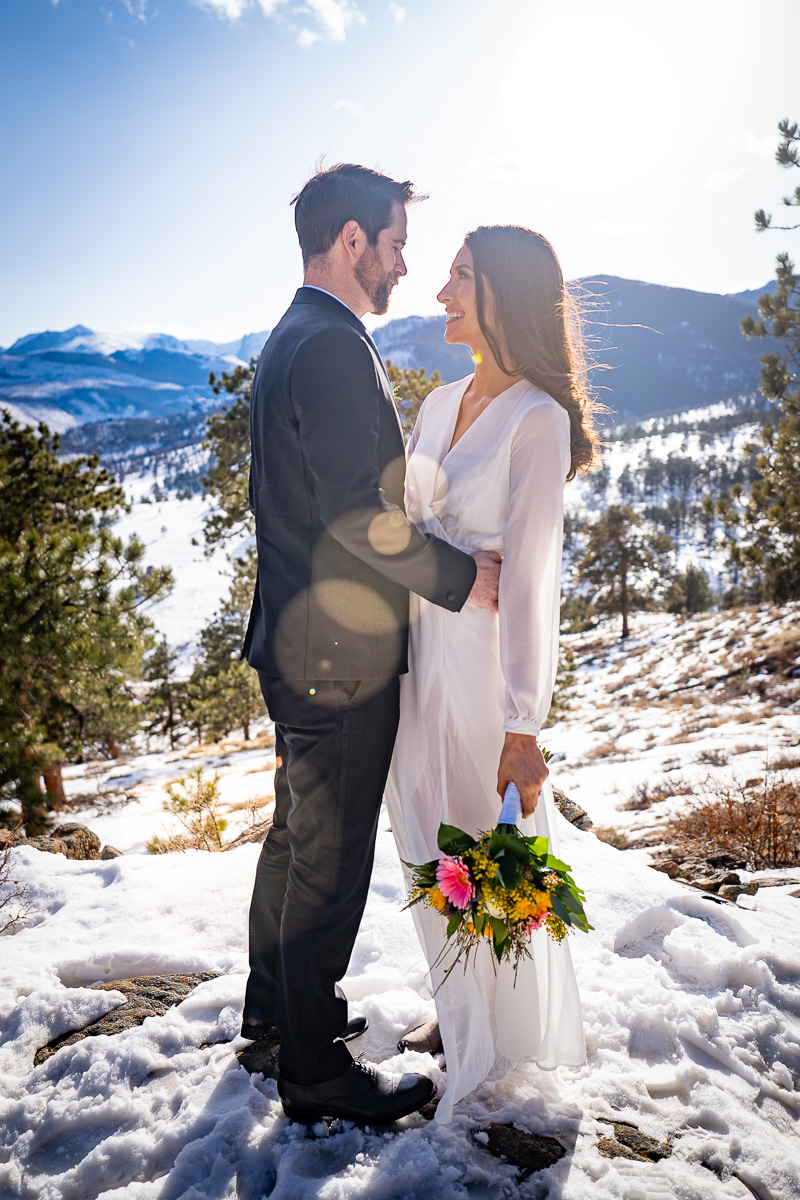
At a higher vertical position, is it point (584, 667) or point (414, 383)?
point (414, 383)

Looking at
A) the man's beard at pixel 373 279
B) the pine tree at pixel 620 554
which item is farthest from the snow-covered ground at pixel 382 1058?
the pine tree at pixel 620 554

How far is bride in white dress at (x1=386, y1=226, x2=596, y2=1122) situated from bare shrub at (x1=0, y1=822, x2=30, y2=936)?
2.17 m

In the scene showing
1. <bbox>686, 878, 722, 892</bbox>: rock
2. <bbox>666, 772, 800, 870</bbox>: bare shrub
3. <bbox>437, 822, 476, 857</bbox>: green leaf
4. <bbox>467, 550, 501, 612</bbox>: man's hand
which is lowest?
<bbox>666, 772, 800, 870</bbox>: bare shrub

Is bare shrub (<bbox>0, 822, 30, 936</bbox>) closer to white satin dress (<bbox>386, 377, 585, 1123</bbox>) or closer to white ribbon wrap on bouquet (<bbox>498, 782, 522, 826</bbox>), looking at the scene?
white satin dress (<bbox>386, 377, 585, 1123</bbox>)

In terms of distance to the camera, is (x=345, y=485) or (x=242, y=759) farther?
(x=242, y=759)

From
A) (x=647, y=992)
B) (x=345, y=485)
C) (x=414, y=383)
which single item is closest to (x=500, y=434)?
(x=345, y=485)

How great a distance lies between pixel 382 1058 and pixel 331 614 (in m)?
1.57

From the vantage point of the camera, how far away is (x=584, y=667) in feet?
96.9

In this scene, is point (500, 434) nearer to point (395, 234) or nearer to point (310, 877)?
point (395, 234)

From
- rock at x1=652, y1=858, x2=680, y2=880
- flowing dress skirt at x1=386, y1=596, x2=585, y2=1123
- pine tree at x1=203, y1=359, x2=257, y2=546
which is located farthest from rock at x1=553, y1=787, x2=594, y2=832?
pine tree at x1=203, y1=359, x2=257, y2=546

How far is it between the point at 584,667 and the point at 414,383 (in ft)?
74.6

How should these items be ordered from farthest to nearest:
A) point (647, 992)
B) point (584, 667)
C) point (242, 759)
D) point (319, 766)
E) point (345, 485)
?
1. point (584, 667)
2. point (242, 759)
3. point (647, 992)
4. point (319, 766)
5. point (345, 485)

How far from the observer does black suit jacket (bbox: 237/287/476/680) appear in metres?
1.72

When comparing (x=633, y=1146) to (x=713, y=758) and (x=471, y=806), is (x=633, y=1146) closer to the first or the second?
(x=471, y=806)
